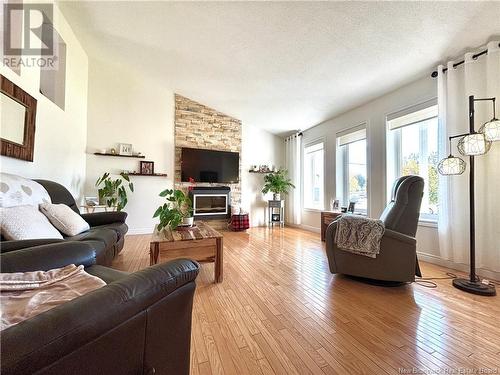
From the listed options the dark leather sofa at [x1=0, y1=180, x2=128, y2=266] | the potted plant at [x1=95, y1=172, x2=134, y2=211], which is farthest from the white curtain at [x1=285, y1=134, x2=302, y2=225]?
the dark leather sofa at [x1=0, y1=180, x2=128, y2=266]

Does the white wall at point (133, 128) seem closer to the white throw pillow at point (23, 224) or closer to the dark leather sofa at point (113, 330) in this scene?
the white throw pillow at point (23, 224)

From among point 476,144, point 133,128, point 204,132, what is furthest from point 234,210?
point 476,144

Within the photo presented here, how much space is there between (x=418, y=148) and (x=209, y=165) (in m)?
3.77

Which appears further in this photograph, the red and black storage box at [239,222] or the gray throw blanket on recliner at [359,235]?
the red and black storage box at [239,222]

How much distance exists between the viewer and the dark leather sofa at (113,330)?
0.40m

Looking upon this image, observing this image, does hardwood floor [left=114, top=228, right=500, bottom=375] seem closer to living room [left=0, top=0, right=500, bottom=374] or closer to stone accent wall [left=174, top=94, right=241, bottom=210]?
living room [left=0, top=0, right=500, bottom=374]

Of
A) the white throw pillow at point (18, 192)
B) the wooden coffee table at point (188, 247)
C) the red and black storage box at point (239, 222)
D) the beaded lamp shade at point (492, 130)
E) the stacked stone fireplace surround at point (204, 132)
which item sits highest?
the stacked stone fireplace surround at point (204, 132)

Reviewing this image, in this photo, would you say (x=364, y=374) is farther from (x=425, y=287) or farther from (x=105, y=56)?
(x=105, y=56)

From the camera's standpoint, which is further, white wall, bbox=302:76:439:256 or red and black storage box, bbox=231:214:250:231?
red and black storage box, bbox=231:214:250:231

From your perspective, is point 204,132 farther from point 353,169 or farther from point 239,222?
point 353,169

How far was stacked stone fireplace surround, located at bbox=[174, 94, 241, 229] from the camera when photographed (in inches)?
185

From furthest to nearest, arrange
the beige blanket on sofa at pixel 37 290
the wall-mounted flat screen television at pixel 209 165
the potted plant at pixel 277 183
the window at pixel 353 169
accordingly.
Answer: the potted plant at pixel 277 183, the wall-mounted flat screen television at pixel 209 165, the window at pixel 353 169, the beige blanket on sofa at pixel 37 290

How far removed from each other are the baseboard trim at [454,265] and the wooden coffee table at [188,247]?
2.62 metres

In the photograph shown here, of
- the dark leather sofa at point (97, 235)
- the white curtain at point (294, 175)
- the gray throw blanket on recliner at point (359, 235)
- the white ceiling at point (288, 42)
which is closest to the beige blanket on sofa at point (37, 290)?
the dark leather sofa at point (97, 235)
